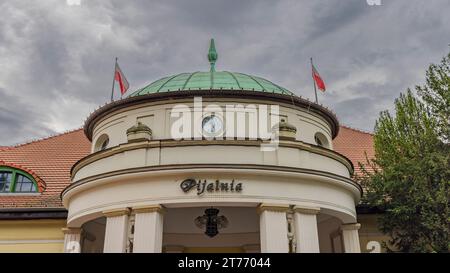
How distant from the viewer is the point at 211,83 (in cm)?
1958

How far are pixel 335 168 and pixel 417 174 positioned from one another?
3988mm

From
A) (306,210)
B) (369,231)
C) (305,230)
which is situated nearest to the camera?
(305,230)

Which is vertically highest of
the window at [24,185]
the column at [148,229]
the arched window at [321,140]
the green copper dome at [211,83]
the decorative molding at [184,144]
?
the green copper dome at [211,83]

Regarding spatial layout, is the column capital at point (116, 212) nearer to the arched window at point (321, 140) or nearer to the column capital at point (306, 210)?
the column capital at point (306, 210)

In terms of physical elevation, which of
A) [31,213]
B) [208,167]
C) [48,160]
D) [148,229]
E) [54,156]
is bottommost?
[148,229]

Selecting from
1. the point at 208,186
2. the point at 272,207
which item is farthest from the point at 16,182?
the point at 272,207

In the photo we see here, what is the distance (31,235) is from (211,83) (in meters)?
10.4

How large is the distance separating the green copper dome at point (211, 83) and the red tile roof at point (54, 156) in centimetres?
610

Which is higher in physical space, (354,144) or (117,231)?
(354,144)

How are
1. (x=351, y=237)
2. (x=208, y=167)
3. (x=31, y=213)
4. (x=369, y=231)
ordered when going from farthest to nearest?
(x=369, y=231)
(x=31, y=213)
(x=351, y=237)
(x=208, y=167)

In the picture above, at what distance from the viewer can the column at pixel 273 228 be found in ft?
46.6

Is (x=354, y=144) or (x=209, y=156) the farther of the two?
(x=354, y=144)

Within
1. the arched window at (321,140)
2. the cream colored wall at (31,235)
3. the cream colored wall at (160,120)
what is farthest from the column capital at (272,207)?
the cream colored wall at (31,235)

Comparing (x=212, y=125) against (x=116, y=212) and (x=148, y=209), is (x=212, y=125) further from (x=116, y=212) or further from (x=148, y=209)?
(x=116, y=212)
